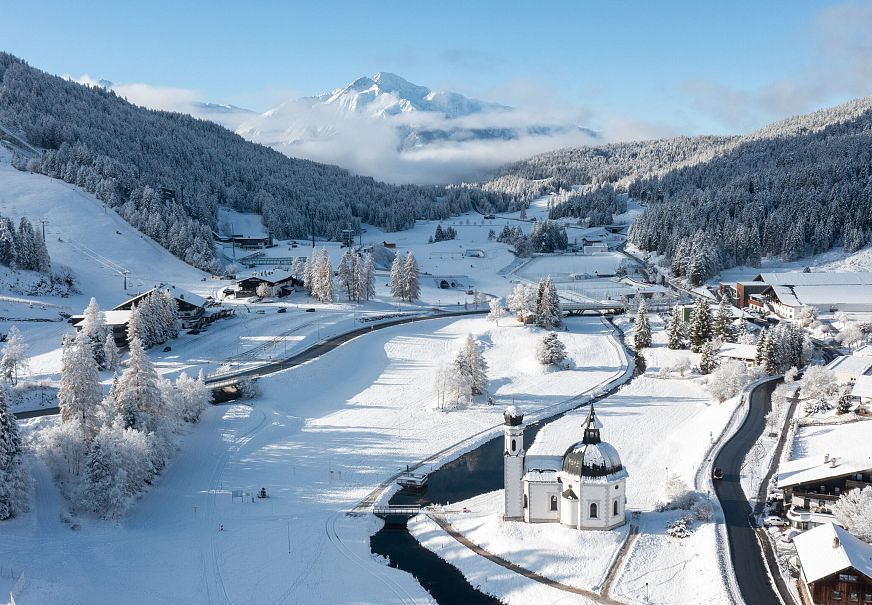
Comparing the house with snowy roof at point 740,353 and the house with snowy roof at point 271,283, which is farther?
the house with snowy roof at point 271,283

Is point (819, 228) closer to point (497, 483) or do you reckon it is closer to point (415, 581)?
point (497, 483)

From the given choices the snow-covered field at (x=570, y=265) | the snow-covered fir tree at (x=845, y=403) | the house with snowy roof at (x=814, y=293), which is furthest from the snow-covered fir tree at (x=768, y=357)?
the snow-covered field at (x=570, y=265)

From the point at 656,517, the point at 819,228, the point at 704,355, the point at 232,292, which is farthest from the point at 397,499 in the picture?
the point at 819,228

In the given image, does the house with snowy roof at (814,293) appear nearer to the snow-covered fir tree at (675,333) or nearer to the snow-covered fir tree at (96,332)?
the snow-covered fir tree at (675,333)

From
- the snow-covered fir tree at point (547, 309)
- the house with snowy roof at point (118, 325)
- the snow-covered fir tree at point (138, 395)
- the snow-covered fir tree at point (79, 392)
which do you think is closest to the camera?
the snow-covered fir tree at point (79, 392)

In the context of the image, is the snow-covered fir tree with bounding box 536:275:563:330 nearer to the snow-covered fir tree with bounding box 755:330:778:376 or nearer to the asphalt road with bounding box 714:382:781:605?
the snow-covered fir tree with bounding box 755:330:778:376

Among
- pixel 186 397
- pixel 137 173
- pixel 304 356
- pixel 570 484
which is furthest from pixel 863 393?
pixel 137 173

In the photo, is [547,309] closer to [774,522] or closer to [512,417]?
[512,417]
